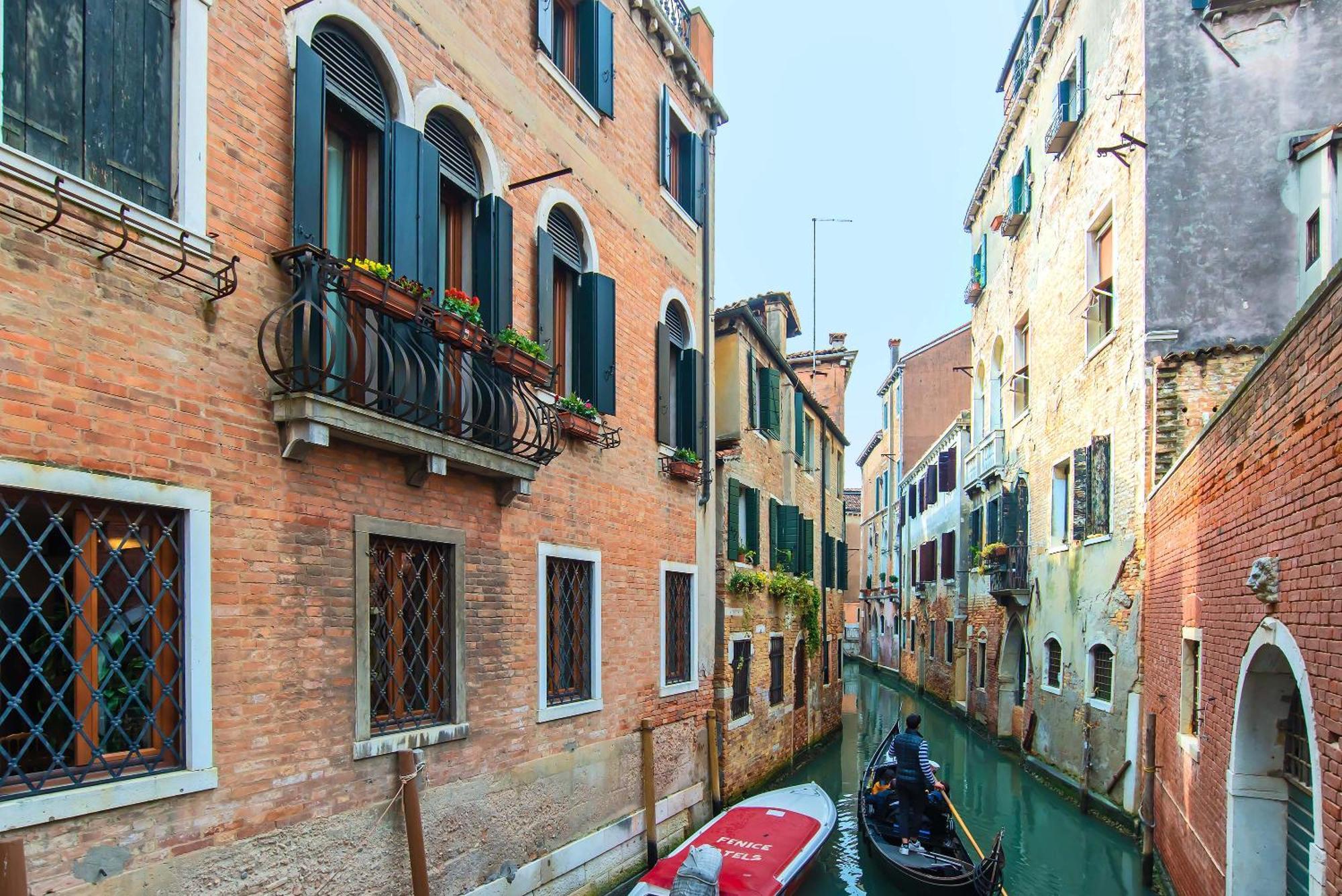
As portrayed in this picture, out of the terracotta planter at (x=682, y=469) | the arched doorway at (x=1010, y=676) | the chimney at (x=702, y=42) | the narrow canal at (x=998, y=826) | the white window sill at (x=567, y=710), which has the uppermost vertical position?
the chimney at (x=702, y=42)

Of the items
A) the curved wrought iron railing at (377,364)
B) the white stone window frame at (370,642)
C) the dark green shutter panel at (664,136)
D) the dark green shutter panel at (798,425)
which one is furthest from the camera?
the dark green shutter panel at (798,425)

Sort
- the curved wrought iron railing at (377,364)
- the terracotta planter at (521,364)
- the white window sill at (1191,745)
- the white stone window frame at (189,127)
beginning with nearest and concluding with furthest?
the white stone window frame at (189,127) < the curved wrought iron railing at (377,364) < the terracotta planter at (521,364) < the white window sill at (1191,745)

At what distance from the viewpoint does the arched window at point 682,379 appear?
1024 cm

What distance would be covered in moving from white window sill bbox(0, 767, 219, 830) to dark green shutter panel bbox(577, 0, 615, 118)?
6475mm

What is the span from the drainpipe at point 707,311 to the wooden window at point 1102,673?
19.9 ft

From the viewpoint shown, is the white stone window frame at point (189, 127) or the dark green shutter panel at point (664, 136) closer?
the white stone window frame at point (189, 127)

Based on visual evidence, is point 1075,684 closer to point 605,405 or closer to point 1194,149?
point 1194,149

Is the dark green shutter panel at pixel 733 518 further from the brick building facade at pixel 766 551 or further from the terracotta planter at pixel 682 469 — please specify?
the terracotta planter at pixel 682 469

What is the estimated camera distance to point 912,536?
31.1 meters

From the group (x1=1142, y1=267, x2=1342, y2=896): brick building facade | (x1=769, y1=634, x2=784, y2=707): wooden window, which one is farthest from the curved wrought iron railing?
(x1=769, y1=634, x2=784, y2=707): wooden window

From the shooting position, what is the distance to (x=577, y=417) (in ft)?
25.1

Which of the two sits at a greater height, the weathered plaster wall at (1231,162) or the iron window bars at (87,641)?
the weathered plaster wall at (1231,162)

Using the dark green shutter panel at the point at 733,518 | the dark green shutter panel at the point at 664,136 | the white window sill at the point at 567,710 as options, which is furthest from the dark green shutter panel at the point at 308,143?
the dark green shutter panel at the point at 733,518

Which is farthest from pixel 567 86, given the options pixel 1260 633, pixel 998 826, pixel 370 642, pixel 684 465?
pixel 998 826
